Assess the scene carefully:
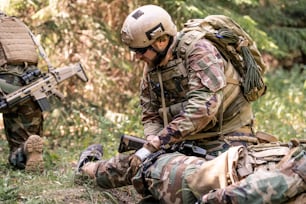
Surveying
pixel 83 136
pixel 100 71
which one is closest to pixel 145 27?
pixel 83 136

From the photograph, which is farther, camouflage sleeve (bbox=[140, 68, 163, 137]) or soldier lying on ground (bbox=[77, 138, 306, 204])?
camouflage sleeve (bbox=[140, 68, 163, 137])

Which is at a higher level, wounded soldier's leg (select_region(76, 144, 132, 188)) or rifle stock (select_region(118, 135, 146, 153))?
rifle stock (select_region(118, 135, 146, 153))

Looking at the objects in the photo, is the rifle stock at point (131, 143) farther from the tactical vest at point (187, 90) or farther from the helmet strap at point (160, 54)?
the helmet strap at point (160, 54)

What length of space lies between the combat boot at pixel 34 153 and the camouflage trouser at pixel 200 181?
850 mm

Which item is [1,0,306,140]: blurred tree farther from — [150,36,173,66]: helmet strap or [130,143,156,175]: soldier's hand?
[130,143,156,175]: soldier's hand

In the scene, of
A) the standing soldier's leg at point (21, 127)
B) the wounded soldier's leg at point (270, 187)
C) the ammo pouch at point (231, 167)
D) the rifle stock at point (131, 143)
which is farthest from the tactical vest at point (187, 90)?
the standing soldier's leg at point (21, 127)

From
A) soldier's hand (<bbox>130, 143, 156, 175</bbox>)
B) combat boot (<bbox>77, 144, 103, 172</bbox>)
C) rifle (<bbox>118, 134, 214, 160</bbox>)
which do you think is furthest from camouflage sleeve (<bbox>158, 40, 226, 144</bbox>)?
combat boot (<bbox>77, 144, 103, 172</bbox>)

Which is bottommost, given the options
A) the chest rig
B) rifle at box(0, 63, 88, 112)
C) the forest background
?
the forest background

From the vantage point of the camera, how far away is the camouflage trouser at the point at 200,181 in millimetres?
3617

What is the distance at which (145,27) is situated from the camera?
4676mm

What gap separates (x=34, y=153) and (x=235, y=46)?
7.06ft

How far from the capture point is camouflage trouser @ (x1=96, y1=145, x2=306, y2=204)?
142 inches

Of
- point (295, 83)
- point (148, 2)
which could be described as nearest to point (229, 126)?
point (148, 2)

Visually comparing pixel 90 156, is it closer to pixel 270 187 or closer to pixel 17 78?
pixel 17 78
